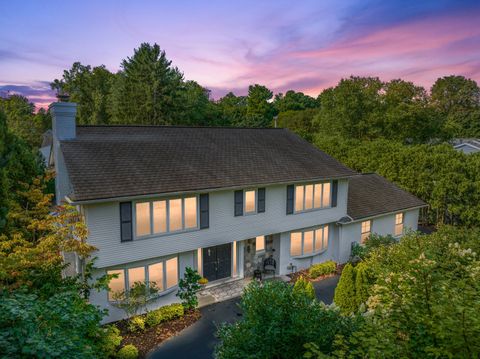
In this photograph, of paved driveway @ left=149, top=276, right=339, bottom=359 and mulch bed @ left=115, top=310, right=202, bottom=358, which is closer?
paved driveway @ left=149, top=276, right=339, bottom=359

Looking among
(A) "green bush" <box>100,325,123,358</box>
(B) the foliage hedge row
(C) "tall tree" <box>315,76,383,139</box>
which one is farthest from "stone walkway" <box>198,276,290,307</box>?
(C) "tall tree" <box>315,76,383,139</box>

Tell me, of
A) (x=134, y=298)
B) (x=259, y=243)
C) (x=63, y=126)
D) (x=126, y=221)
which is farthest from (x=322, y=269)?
(x=63, y=126)

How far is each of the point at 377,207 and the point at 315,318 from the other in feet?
60.2

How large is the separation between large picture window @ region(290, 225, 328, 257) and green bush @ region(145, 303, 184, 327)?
822 cm

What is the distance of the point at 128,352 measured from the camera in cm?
1189

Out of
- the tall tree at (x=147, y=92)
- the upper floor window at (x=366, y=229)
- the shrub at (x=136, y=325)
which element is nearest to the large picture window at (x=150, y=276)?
the shrub at (x=136, y=325)

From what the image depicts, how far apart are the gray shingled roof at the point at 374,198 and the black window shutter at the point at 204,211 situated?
414 inches

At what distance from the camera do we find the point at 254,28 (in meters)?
21.4

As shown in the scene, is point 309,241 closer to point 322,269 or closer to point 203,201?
point 322,269

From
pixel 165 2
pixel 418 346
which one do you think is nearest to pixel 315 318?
pixel 418 346

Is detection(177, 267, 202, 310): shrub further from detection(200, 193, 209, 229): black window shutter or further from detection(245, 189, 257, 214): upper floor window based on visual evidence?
detection(245, 189, 257, 214): upper floor window

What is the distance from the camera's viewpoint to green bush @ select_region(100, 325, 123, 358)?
1113cm

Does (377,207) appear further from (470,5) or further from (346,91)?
(346,91)

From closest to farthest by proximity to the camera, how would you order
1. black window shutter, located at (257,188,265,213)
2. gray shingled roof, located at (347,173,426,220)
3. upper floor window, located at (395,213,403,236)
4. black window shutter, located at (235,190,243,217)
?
black window shutter, located at (235,190,243,217) < black window shutter, located at (257,188,265,213) < gray shingled roof, located at (347,173,426,220) < upper floor window, located at (395,213,403,236)
